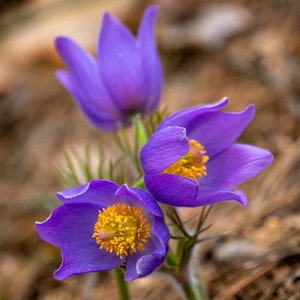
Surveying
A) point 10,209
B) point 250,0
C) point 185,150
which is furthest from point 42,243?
point 250,0

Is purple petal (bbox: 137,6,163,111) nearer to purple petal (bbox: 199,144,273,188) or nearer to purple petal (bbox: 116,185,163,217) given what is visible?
purple petal (bbox: 199,144,273,188)

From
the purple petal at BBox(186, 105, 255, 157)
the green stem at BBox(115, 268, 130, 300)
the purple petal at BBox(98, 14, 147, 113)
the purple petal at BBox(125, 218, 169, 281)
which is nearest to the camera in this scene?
the purple petal at BBox(125, 218, 169, 281)

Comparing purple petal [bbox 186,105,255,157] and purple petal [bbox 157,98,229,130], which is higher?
purple petal [bbox 157,98,229,130]

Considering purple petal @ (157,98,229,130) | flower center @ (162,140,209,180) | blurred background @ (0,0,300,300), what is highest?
purple petal @ (157,98,229,130)

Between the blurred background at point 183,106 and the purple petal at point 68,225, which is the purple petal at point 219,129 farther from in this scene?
the blurred background at point 183,106

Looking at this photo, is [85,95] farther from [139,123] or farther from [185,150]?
[185,150]

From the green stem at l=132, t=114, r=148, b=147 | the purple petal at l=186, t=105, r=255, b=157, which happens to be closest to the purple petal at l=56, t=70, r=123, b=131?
the green stem at l=132, t=114, r=148, b=147

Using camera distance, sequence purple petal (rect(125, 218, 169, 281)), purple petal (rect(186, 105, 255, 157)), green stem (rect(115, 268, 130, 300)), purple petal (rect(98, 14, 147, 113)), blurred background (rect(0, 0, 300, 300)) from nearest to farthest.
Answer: purple petal (rect(125, 218, 169, 281))
purple petal (rect(186, 105, 255, 157))
green stem (rect(115, 268, 130, 300))
purple petal (rect(98, 14, 147, 113))
blurred background (rect(0, 0, 300, 300))

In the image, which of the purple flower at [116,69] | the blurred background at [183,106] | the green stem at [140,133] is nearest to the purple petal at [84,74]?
the purple flower at [116,69]
